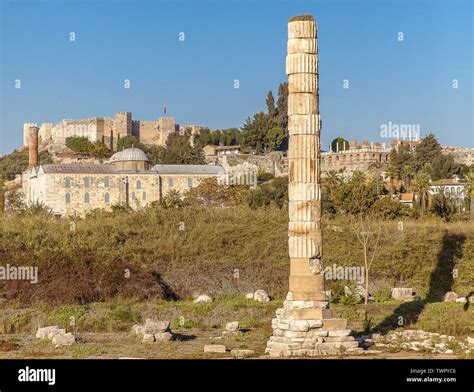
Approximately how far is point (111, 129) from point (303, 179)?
86.5 metres

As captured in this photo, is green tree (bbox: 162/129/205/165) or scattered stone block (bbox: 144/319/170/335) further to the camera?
green tree (bbox: 162/129/205/165)

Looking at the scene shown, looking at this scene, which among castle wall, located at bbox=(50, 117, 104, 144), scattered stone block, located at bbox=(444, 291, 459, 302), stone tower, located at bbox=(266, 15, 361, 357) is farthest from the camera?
castle wall, located at bbox=(50, 117, 104, 144)

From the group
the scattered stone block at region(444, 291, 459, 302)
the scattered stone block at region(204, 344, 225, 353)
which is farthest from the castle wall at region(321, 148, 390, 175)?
the scattered stone block at region(204, 344, 225, 353)

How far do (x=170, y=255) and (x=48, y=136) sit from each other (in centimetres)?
7642

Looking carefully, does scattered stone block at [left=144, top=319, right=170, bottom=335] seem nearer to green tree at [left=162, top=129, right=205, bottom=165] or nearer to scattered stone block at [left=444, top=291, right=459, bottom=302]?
scattered stone block at [left=444, top=291, right=459, bottom=302]

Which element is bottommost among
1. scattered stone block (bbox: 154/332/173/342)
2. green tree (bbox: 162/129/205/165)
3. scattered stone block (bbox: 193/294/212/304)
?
scattered stone block (bbox: 193/294/212/304)

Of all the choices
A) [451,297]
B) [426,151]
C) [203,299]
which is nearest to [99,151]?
[426,151]

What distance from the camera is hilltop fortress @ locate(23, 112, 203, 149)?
100 meters

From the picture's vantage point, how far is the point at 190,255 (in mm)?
30422

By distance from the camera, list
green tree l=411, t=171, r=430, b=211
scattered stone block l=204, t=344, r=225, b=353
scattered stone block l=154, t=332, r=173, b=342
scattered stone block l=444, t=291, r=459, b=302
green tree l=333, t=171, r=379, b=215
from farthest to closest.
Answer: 1. green tree l=411, t=171, r=430, b=211
2. green tree l=333, t=171, r=379, b=215
3. scattered stone block l=444, t=291, r=459, b=302
4. scattered stone block l=154, t=332, r=173, b=342
5. scattered stone block l=204, t=344, r=225, b=353

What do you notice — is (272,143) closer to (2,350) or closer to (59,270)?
(59,270)

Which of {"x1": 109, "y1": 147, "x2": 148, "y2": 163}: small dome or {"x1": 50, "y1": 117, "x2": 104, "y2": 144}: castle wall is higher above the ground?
{"x1": 50, "y1": 117, "x2": 104, "y2": 144}: castle wall

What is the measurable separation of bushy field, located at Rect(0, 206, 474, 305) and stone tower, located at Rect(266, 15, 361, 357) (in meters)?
9.27
